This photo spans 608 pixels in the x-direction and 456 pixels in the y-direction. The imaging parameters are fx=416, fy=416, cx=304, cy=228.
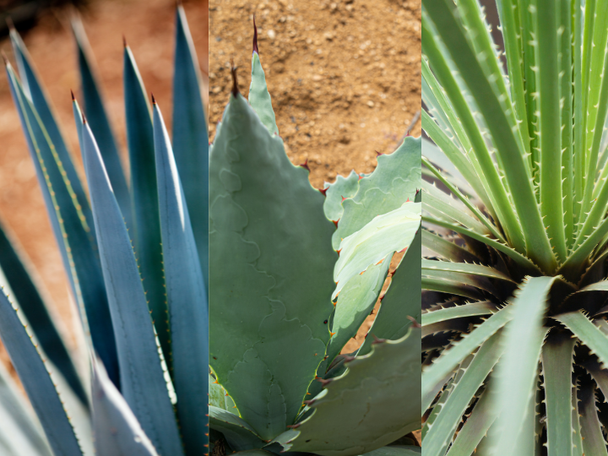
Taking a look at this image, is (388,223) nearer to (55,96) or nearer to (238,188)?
(238,188)

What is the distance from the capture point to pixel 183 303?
58 centimetres

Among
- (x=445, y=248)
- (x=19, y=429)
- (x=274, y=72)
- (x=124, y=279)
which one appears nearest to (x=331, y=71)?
(x=274, y=72)

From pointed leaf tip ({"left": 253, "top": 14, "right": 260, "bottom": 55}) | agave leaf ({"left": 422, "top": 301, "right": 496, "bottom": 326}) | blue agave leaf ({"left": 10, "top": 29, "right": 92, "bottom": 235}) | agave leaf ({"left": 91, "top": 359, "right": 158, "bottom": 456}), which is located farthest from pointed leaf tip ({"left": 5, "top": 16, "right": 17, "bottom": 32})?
agave leaf ({"left": 422, "top": 301, "right": 496, "bottom": 326})

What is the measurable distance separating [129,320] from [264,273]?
198 mm

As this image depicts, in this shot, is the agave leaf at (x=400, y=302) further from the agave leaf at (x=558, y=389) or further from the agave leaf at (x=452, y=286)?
the agave leaf at (x=558, y=389)

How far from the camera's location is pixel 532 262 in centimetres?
48

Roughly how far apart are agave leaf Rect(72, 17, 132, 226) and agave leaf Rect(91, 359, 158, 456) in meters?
0.22

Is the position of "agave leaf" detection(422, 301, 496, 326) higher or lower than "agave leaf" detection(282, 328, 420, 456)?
higher

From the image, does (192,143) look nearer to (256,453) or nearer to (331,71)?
(331,71)

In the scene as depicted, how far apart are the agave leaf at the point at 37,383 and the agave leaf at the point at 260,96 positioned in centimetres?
42

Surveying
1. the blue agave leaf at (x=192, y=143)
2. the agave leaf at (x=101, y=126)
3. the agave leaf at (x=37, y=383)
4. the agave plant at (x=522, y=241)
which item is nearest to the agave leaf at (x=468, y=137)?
the agave plant at (x=522, y=241)

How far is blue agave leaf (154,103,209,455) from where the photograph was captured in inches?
22.3

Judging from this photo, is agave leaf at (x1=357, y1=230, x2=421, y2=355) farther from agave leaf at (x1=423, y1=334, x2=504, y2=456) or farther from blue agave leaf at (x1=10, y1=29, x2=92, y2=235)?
blue agave leaf at (x1=10, y1=29, x2=92, y2=235)

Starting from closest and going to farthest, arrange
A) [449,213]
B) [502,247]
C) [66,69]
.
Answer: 1. [502,247]
2. [449,213]
3. [66,69]
